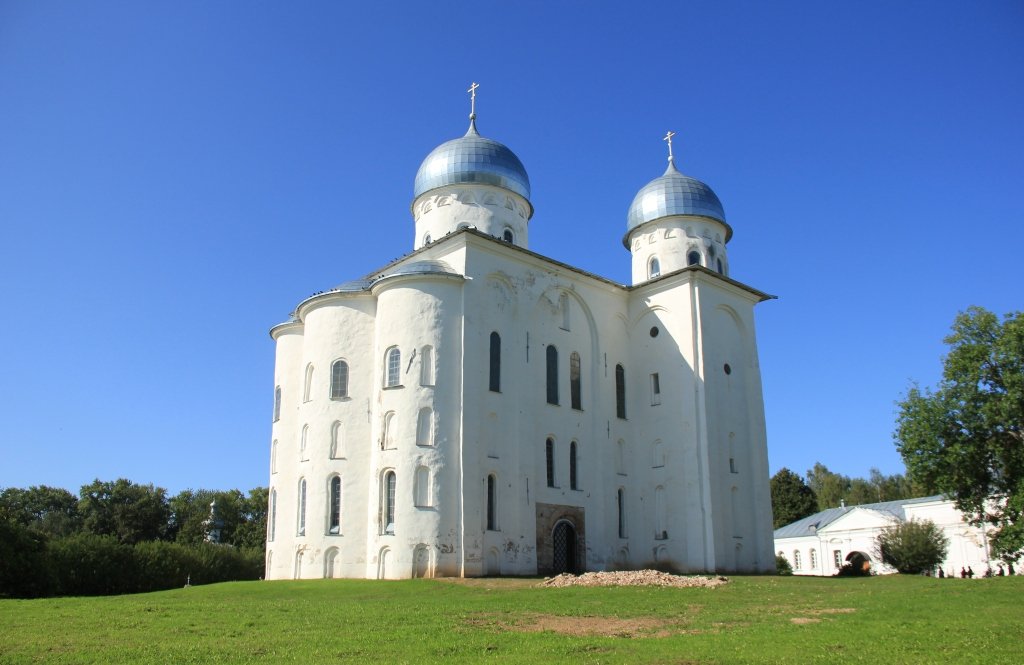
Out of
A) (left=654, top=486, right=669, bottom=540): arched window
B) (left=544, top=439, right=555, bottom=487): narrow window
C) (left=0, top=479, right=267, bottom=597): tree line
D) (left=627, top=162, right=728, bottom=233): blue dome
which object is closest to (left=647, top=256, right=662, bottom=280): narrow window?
(left=627, top=162, right=728, bottom=233): blue dome

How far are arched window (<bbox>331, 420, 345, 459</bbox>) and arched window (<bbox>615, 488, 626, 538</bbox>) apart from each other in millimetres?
10343

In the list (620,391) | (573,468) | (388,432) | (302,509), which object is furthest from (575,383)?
(302,509)

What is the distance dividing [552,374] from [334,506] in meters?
8.94

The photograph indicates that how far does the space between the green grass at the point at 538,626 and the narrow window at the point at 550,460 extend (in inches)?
324

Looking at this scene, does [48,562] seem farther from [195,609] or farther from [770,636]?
[770,636]

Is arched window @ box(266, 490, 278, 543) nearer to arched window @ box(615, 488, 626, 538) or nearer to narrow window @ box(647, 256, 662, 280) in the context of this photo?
arched window @ box(615, 488, 626, 538)

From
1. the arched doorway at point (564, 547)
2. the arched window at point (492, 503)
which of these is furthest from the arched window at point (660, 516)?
the arched window at point (492, 503)

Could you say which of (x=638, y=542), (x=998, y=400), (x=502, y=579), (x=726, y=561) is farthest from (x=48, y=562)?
(x=998, y=400)

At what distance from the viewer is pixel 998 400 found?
92.2 feet

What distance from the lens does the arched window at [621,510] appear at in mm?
31875

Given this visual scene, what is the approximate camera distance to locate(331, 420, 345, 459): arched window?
95.1 feet

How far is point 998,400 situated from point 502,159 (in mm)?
19817

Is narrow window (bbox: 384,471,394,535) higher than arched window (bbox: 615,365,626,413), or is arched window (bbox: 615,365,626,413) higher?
arched window (bbox: 615,365,626,413)

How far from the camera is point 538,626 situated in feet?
47.1
